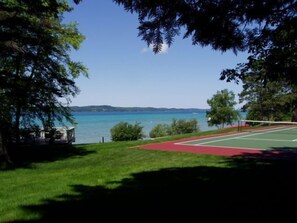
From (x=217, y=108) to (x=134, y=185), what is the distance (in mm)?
49265

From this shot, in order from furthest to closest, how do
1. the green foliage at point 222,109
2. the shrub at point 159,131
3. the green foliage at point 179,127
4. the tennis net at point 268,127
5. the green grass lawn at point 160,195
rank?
1. the green foliage at point 222,109
2. the green foliage at point 179,127
3. the shrub at point 159,131
4. the tennis net at point 268,127
5. the green grass lawn at point 160,195

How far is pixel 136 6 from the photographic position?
4645 mm

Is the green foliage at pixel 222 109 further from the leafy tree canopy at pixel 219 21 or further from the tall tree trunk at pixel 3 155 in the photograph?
the leafy tree canopy at pixel 219 21

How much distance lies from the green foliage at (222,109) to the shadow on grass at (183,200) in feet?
153

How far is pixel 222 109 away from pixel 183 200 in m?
50.0

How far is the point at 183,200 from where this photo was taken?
6.47 metres

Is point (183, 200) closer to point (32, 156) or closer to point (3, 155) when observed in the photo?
point (3, 155)

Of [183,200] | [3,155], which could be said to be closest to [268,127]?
[3,155]

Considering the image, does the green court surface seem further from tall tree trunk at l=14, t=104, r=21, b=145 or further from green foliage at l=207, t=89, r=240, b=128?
green foliage at l=207, t=89, r=240, b=128

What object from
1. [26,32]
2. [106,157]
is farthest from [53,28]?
[106,157]

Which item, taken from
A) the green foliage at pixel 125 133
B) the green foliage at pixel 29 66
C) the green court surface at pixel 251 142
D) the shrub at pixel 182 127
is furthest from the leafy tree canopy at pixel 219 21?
the shrub at pixel 182 127

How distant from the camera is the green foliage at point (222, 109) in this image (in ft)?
182

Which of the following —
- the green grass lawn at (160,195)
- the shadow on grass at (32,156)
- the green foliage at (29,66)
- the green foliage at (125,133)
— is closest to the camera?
Answer: the green grass lawn at (160,195)

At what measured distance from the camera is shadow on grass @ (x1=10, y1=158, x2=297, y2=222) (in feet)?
18.2
